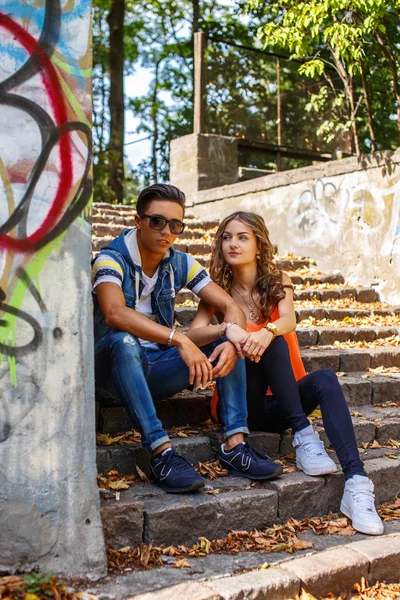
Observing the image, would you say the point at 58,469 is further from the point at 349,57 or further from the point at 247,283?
the point at 349,57

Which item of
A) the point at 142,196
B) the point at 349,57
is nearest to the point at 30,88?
the point at 142,196

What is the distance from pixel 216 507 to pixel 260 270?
155 centimetres

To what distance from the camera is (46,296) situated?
99.8 inches

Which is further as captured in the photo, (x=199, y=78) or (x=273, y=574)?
(x=199, y=78)

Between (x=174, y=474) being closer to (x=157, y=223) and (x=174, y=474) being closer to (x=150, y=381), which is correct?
(x=150, y=381)

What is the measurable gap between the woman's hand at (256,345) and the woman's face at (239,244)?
0.62 meters

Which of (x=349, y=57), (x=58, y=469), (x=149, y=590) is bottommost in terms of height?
(x=149, y=590)

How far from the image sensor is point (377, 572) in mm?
2842

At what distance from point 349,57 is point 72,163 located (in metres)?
6.07

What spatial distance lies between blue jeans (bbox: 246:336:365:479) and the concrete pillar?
5904 millimetres

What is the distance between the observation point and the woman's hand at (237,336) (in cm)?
325

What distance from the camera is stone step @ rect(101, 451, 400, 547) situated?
9.09 ft

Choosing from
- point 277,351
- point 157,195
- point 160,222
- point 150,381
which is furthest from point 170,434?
point 157,195

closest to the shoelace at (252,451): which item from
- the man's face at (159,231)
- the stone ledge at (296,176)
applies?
the man's face at (159,231)
